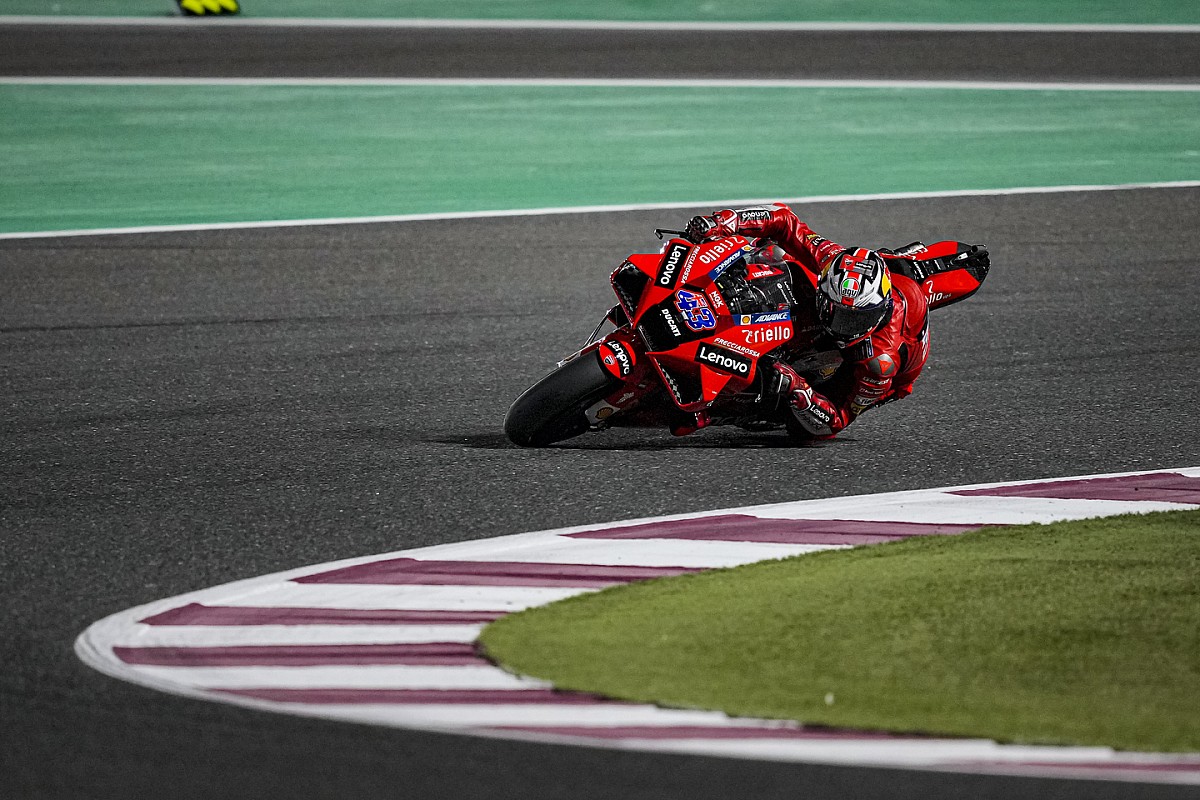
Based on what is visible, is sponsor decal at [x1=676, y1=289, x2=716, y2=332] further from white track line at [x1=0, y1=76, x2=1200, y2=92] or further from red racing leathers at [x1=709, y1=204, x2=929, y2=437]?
white track line at [x1=0, y1=76, x2=1200, y2=92]

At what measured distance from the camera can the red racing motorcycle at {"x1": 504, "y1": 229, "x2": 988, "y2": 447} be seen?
8.38 m

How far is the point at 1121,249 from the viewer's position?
1331 centimetres

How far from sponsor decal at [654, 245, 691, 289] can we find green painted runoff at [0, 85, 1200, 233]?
608cm

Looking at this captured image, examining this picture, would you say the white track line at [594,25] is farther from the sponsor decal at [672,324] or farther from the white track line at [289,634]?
the white track line at [289,634]

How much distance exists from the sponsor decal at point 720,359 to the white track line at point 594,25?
44.7 ft

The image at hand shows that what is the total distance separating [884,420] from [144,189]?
7.88m

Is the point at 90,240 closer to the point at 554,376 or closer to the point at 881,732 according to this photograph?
the point at 554,376

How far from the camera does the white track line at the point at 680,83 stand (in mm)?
18500

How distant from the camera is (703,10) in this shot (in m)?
22.5

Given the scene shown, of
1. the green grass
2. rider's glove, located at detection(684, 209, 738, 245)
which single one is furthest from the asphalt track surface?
rider's glove, located at detection(684, 209, 738, 245)

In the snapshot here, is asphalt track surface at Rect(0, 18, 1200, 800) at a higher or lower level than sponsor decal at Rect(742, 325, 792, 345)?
lower

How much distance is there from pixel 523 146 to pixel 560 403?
27.8 feet

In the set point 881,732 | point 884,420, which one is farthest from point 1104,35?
point 881,732

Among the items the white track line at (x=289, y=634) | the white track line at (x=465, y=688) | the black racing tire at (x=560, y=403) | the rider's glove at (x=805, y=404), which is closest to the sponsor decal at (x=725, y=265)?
the rider's glove at (x=805, y=404)
